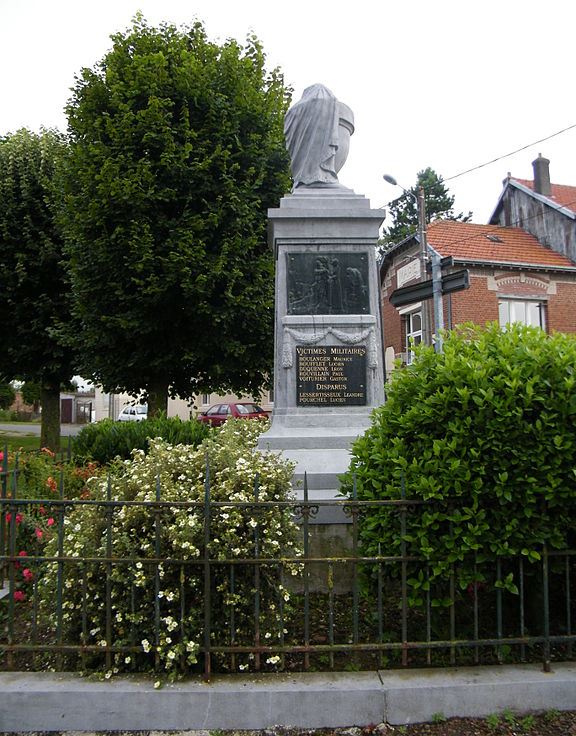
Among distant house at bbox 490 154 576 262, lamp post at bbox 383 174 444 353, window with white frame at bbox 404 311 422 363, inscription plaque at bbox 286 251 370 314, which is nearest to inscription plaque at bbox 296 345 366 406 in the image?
inscription plaque at bbox 286 251 370 314

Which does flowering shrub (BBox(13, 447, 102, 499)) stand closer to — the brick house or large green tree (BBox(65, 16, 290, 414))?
large green tree (BBox(65, 16, 290, 414))

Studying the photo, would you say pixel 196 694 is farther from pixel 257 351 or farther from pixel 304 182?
pixel 257 351

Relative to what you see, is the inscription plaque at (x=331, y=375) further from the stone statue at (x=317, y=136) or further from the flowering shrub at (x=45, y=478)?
the flowering shrub at (x=45, y=478)

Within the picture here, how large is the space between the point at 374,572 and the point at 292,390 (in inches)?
→ 117

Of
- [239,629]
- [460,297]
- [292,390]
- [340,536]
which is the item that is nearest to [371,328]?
[292,390]

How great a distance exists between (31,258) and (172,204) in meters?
5.28

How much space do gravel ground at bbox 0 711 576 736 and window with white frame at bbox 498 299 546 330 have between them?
63.2ft

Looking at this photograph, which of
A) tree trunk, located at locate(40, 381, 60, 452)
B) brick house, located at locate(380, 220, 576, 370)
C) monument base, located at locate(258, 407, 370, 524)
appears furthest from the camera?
brick house, located at locate(380, 220, 576, 370)

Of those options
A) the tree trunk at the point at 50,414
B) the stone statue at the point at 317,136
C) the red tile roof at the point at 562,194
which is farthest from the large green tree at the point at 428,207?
A: the stone statue at the point at 317,136

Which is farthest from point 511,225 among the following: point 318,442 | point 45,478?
point 45,478

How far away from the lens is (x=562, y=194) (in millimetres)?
25984

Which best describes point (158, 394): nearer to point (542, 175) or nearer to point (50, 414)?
point (50, 414)

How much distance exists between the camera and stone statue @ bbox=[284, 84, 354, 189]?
6820 millimetres

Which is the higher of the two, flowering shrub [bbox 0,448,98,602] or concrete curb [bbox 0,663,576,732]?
flowering shrub [bbox 0,448,98,602]
